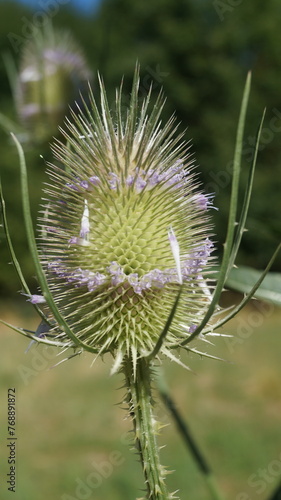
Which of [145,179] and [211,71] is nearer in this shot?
[145,179]

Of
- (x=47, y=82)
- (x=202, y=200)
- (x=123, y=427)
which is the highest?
(x=47, y=82)

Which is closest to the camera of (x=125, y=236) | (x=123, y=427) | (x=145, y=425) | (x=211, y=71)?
(x=145, y=425)

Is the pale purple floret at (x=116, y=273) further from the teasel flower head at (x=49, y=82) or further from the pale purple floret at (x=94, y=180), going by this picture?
the teasel flower head at (x=49, y=82)

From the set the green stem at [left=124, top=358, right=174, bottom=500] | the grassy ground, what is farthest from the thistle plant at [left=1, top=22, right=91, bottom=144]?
the green stem at [left=124, top=358, right=174, bottom=500]

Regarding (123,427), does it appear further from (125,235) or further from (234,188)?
(234,188)

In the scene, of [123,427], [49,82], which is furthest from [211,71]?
[49,82]

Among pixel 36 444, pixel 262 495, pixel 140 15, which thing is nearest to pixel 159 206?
pixel 262 495

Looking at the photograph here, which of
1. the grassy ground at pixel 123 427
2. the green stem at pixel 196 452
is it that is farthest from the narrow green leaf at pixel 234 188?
the grassy ground at pixel 123 427
